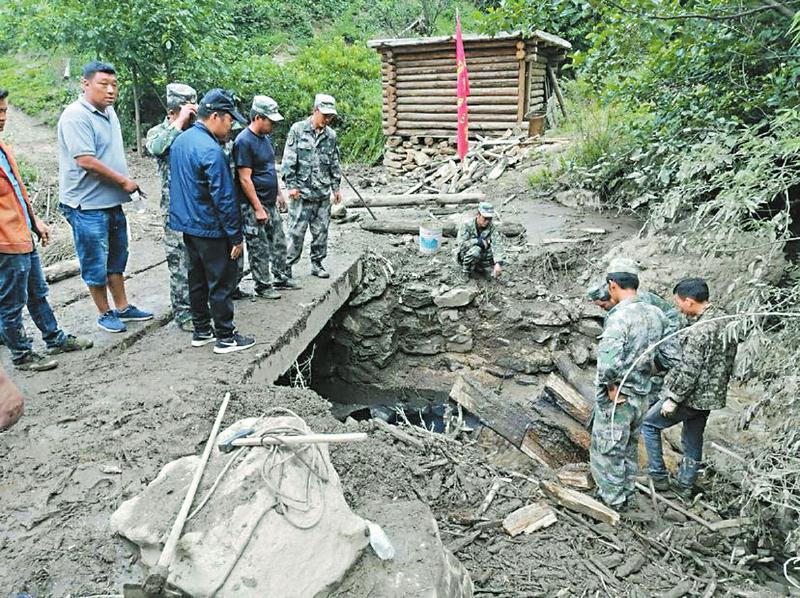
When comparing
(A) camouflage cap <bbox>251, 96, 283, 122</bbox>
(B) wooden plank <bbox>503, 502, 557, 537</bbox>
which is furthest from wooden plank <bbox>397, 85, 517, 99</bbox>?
(B) wooden plank <bbox>503, 502, 557, 537</bbox>

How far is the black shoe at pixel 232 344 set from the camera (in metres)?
4.84

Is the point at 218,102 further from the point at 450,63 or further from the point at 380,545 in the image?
the point at 450,63

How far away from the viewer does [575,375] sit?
22.7 ft

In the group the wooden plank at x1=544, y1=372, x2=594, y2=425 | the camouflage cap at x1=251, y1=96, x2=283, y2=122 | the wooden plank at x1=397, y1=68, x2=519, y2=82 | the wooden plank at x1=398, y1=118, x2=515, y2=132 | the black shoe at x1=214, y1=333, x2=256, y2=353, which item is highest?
the wooden plank at x1=397, y1=68, x2=519, y2=82

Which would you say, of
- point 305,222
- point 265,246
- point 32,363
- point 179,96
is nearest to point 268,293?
point 265,246

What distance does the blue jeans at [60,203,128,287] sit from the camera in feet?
15.7

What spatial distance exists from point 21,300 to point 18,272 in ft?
0.79

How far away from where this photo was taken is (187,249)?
4.62 m

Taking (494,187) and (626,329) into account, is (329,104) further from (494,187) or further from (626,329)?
(494,187)

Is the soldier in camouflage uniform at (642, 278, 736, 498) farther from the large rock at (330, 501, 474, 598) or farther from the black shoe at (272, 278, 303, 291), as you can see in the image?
the black shoe at (272, 278, 303, 291)

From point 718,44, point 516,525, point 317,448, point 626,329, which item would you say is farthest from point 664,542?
point 718,44

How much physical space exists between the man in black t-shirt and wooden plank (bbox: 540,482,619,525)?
334cm

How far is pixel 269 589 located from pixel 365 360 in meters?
6.19

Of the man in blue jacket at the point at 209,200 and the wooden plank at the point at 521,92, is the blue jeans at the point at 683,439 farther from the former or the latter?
the wooden plank at the point at 521,92
